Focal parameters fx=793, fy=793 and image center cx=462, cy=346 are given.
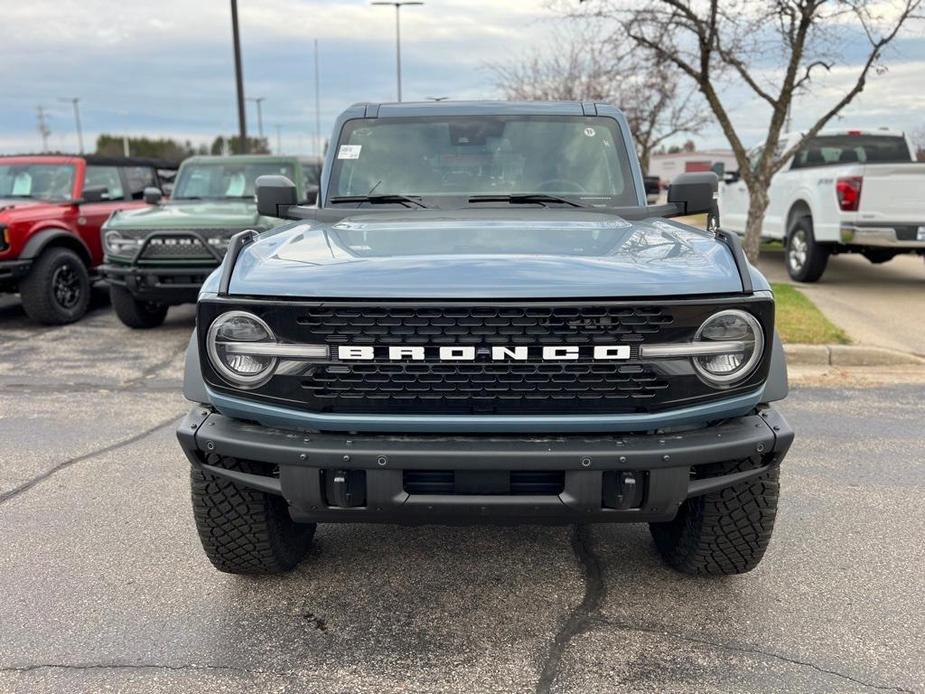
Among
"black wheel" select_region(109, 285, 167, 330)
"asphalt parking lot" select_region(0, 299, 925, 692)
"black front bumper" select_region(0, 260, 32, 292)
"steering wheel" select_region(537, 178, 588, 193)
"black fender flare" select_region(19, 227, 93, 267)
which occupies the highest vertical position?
"steering wheel" select_region(537, 178, 588, 193)

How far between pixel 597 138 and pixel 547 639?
257 centimetres

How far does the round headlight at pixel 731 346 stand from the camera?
2500 mm

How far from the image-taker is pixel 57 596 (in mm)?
2992

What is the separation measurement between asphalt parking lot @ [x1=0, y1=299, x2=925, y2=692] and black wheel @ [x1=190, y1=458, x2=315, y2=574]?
0.50ft

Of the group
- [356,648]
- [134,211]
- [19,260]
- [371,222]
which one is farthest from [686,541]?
[19,260]

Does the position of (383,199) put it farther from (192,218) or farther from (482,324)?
(192,218)

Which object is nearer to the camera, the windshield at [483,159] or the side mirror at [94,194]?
the windshield at [483,159]

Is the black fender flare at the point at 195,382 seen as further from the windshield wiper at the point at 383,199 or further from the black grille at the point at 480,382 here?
the windshield wiper at the point at 383,199

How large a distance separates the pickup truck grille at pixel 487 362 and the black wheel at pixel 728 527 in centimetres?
47

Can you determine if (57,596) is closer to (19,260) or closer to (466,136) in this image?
(466,136)

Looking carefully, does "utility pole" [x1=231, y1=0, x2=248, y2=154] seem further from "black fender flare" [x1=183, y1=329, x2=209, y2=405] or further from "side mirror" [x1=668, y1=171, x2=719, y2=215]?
"black fender flare" [x1=183, y1=329, x2=209, y2=405]

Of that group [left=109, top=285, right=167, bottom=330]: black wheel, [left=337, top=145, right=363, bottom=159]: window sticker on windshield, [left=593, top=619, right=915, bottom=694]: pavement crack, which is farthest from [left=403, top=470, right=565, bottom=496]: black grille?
[left=109, top=285, right=167, bottom=330]: black wheel

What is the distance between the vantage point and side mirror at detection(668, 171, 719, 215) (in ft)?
12.6

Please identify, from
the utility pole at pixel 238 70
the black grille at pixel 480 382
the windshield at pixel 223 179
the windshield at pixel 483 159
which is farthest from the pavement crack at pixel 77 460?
the utility pole at pixel 238 70
